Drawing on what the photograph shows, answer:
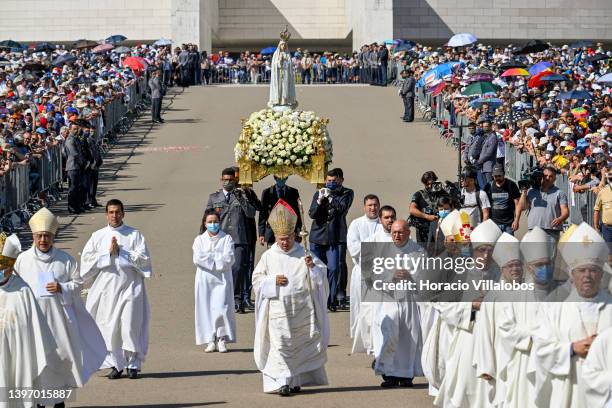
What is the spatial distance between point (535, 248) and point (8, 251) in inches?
161

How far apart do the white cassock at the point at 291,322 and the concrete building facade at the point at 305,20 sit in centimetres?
4780

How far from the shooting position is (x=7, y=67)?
47125mm

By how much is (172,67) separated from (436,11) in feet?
57.8

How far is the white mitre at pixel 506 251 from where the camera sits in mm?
11188

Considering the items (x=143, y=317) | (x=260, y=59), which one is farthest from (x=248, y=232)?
(x=260, y=59)

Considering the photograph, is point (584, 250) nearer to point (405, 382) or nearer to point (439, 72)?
point (405, 382)

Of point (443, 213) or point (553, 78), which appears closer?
point (443, 213)

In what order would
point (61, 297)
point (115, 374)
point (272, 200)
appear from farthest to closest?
point (272, 200) → point (115, 374) → point (61, 297)

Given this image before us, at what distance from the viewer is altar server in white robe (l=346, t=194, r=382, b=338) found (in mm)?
16578

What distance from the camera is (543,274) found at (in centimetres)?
1107

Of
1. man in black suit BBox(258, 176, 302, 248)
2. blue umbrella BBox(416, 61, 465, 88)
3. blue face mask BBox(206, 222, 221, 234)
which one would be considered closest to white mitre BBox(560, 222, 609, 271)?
blue face mask BBox(206, 222, 221, 234)

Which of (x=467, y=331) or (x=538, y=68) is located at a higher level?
(x=538, y=68)

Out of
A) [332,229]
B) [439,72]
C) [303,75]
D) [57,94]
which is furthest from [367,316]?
[303,75]

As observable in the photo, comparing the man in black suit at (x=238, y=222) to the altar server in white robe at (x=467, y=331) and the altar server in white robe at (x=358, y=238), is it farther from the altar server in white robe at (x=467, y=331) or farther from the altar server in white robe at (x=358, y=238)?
the altar server in white robe at (x=467, y=331)
